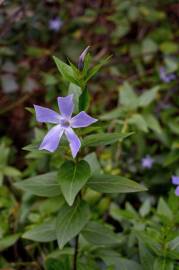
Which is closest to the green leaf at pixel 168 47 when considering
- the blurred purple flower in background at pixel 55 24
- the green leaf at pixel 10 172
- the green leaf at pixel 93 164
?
Answer: the blurred purple flower in background at pixel 55 24

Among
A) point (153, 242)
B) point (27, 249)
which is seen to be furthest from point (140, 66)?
point (153, 242)

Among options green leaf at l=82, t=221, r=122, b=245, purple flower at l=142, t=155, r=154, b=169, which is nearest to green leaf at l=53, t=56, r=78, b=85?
green leaf at l=82, t=221, r=122, b=245

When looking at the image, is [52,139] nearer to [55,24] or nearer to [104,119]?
[104,119]

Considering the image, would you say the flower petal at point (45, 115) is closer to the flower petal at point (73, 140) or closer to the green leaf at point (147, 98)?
the flower petal at point (73, 140)

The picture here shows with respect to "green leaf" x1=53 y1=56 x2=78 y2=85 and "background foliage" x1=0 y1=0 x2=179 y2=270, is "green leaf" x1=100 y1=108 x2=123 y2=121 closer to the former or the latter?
"background foliage" x1=0 y1=0 x2=179 y2=270

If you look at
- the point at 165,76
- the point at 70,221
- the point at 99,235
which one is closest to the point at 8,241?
the point at 99,235

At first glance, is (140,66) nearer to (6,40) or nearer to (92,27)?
(92,27)
